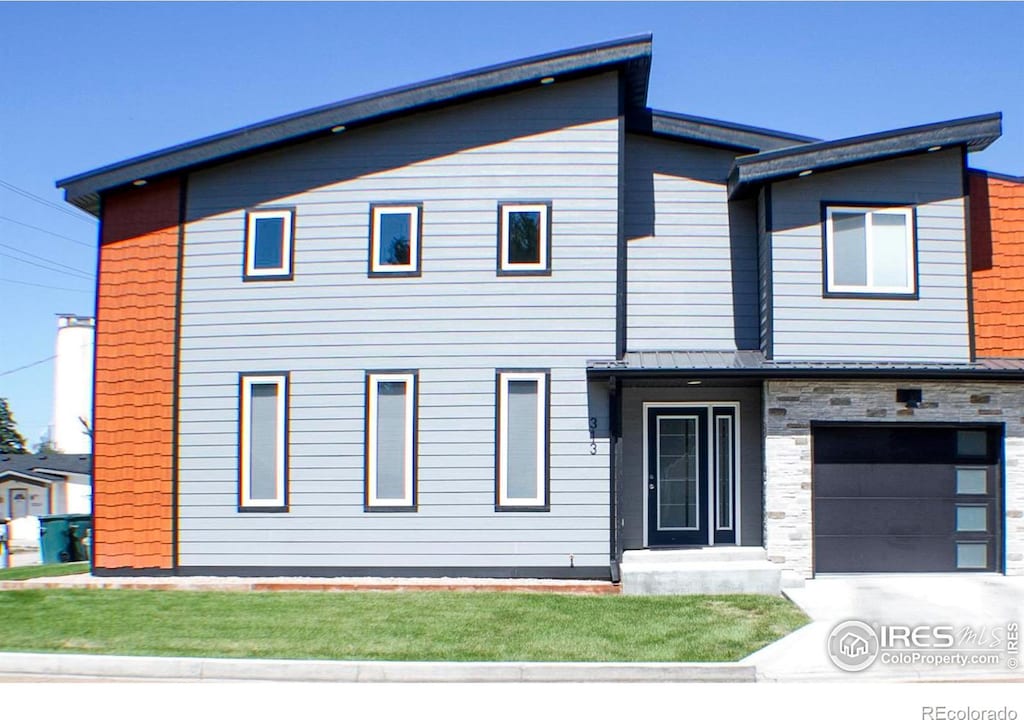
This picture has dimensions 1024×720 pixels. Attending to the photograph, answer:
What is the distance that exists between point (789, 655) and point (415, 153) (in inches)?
335

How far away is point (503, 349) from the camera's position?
13398 millimetres

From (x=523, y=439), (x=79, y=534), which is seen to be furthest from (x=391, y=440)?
(x=79, y=534)

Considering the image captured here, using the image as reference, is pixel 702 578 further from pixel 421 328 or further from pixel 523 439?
pixel 421 328

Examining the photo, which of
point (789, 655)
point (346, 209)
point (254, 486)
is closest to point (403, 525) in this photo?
point (254, 486)

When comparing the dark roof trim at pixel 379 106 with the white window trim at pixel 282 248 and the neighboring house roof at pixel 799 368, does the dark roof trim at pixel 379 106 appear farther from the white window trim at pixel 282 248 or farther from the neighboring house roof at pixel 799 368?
the neighboring house roof at pixel 799 368

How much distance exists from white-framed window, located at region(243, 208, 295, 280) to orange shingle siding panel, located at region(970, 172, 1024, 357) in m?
10.1

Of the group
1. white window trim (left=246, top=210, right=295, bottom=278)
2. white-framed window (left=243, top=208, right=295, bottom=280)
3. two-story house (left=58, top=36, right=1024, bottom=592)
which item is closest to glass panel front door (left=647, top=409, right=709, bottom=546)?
two-story house (left=58, top=36, right=1024, bottom=592)

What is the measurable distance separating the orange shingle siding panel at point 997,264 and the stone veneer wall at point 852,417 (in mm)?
891

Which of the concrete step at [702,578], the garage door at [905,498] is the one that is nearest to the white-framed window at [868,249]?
the garage door at [905,498]

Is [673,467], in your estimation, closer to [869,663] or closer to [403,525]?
[403,525]

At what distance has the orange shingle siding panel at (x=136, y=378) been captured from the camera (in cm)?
1374

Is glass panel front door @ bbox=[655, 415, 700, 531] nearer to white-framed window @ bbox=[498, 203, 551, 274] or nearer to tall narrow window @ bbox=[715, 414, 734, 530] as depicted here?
tall narrow window @ bbox=[715, 414, 734, 530]

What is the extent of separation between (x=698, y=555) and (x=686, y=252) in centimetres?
457
